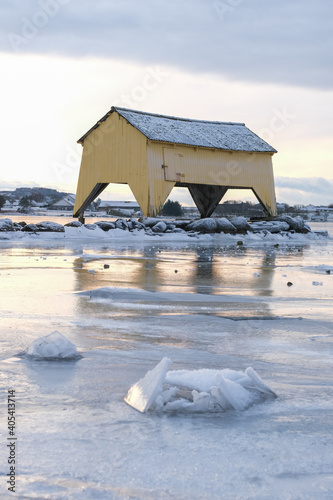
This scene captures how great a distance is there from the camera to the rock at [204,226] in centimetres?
2709

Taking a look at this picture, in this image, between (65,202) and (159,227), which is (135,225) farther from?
(65,202)

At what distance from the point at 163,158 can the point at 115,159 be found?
228 centimetres

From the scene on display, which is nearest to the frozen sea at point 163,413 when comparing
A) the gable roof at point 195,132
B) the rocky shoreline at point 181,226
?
the rocky shoreline at point 181,226

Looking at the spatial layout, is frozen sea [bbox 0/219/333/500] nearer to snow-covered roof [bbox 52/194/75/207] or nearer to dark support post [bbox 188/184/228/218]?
dark support post [bbox 188/184/228/218]

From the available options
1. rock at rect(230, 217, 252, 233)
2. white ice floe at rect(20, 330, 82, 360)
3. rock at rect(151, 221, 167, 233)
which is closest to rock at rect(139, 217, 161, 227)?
rock at rect(151, 221, 167, 233)

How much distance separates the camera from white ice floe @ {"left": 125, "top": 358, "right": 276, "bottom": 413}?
2812 mm

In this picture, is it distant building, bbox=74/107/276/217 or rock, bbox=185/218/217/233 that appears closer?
rock, bbox=185/218/217/233

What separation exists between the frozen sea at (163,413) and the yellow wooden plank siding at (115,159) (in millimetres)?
20596

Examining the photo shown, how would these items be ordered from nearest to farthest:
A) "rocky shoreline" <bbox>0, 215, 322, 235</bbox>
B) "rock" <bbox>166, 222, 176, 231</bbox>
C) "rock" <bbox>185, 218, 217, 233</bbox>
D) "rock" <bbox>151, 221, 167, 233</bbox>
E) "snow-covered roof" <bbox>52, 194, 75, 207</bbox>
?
"rocky shoreline" <bbox>0, 215, 322, 235</bbox> → "rock" <bbox>151, 221, 167, 233</bbox> → "rock" <bbox>166, 222, 176, 231</bbox> → "rock" <bbox>185, 218, 217, 233</bbox> → "snow-covered roof" <bbox>52, 194, 75, 207</bbox>

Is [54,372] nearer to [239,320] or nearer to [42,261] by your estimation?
[239,320]

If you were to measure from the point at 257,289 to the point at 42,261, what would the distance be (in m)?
4.93

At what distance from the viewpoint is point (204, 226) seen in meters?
27.2

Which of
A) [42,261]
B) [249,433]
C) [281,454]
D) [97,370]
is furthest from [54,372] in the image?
[42,261]

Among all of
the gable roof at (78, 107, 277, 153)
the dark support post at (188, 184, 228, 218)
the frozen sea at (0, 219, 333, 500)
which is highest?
the gable roof at (78, 107, 277, 153)
